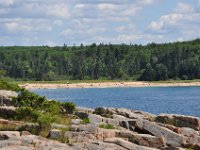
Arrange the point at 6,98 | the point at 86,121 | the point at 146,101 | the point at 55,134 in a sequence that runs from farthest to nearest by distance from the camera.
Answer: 1. the point at 146,101
2. the point at 6,98
3. the point at 86,121
4. the point at 55,134

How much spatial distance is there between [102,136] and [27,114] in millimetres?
3861

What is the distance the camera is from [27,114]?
80.7 feet

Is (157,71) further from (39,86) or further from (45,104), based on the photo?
(45,104)

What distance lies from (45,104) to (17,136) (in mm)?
7521

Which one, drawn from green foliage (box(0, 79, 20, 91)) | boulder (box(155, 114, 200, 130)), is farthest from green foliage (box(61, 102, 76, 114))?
green foliage (box(0, 79, 20, 91))

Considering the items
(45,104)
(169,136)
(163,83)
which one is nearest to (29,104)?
(45,104)

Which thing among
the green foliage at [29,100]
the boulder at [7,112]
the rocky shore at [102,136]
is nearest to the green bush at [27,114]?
the boulder at [7,112]

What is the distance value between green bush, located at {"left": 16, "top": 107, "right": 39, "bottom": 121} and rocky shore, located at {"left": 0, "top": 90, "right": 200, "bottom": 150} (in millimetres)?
866

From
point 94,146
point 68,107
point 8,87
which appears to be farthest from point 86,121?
point 8,87

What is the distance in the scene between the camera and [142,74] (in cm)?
19138

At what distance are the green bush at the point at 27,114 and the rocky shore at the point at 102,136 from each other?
87 centimetres

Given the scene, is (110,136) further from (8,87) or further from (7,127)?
(8,87)

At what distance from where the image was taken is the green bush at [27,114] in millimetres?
24391

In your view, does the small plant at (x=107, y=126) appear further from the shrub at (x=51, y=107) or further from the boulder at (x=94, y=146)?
the shrub at (x=51, y=107)
